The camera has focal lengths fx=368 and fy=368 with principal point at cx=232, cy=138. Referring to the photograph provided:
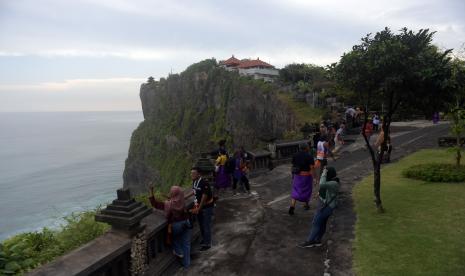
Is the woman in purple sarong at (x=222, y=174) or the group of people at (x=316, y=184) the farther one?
the woman in purple sarong at (x=222, y=174)

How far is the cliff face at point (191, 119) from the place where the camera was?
63.9 meters

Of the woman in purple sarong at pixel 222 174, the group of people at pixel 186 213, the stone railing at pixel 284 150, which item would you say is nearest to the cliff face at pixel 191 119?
Result: the stone railing at pixel 284 150

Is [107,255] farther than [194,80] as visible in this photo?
No

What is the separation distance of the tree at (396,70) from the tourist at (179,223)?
17.2 ft

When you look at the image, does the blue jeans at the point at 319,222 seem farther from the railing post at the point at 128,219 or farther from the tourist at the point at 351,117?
the tourist at the point at 351,117

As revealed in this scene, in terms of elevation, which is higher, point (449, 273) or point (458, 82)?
point (458, 82)

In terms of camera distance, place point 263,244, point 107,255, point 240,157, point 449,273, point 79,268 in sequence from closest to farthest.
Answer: point 79,268 → point 107,255 → point 449,273 → point 263,244 → point 240,157

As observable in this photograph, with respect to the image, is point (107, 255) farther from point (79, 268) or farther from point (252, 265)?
point (252, 265)

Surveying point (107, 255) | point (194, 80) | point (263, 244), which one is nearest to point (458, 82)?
point (263, 244)

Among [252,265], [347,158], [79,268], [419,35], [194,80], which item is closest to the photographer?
[79,268]

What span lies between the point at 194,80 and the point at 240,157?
73.9m

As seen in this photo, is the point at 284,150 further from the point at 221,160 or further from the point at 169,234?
the point at 169,234

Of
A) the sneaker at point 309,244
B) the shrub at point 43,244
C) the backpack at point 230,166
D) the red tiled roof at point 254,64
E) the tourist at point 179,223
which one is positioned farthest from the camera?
the red tiled roof at point 254,64

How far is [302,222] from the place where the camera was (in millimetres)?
9266
